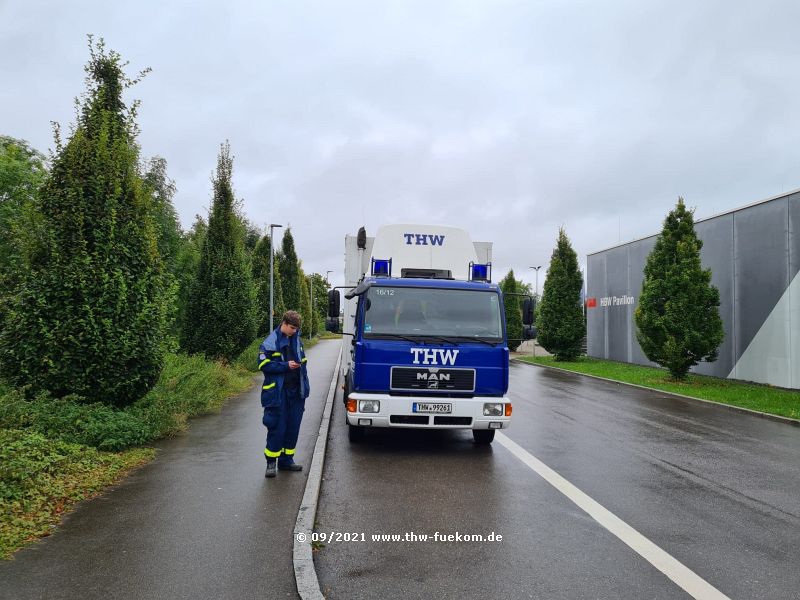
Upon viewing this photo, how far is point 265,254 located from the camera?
26500 millimetres

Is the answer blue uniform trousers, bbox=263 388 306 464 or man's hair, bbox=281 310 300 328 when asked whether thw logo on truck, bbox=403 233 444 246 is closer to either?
man's hair, bbox=281 310 300 328

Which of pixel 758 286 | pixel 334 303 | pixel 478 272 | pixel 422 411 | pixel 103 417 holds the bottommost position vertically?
pixel 103 417

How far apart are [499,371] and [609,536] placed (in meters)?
2.90

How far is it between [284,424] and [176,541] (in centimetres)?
212

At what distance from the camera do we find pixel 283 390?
255 inches

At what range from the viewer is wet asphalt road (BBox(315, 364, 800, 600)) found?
12.8ft

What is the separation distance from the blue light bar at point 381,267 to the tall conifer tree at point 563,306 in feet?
69.5

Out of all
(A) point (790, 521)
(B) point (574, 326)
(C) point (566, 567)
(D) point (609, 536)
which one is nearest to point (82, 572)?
(C) point (566, 567)

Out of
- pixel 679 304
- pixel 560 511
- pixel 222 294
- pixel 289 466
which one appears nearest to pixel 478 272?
pixel 289 466

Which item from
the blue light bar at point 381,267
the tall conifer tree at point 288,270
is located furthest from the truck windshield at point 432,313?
the tall conifer tree at point 288,270

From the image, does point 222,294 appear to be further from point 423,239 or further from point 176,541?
point 176,541

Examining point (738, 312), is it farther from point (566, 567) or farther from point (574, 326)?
point (566, 567)

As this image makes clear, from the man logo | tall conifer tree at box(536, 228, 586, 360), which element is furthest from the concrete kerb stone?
tall conifer tree at box(536, 228, 586, 360)

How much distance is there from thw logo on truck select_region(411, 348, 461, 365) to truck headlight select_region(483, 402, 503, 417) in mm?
734
